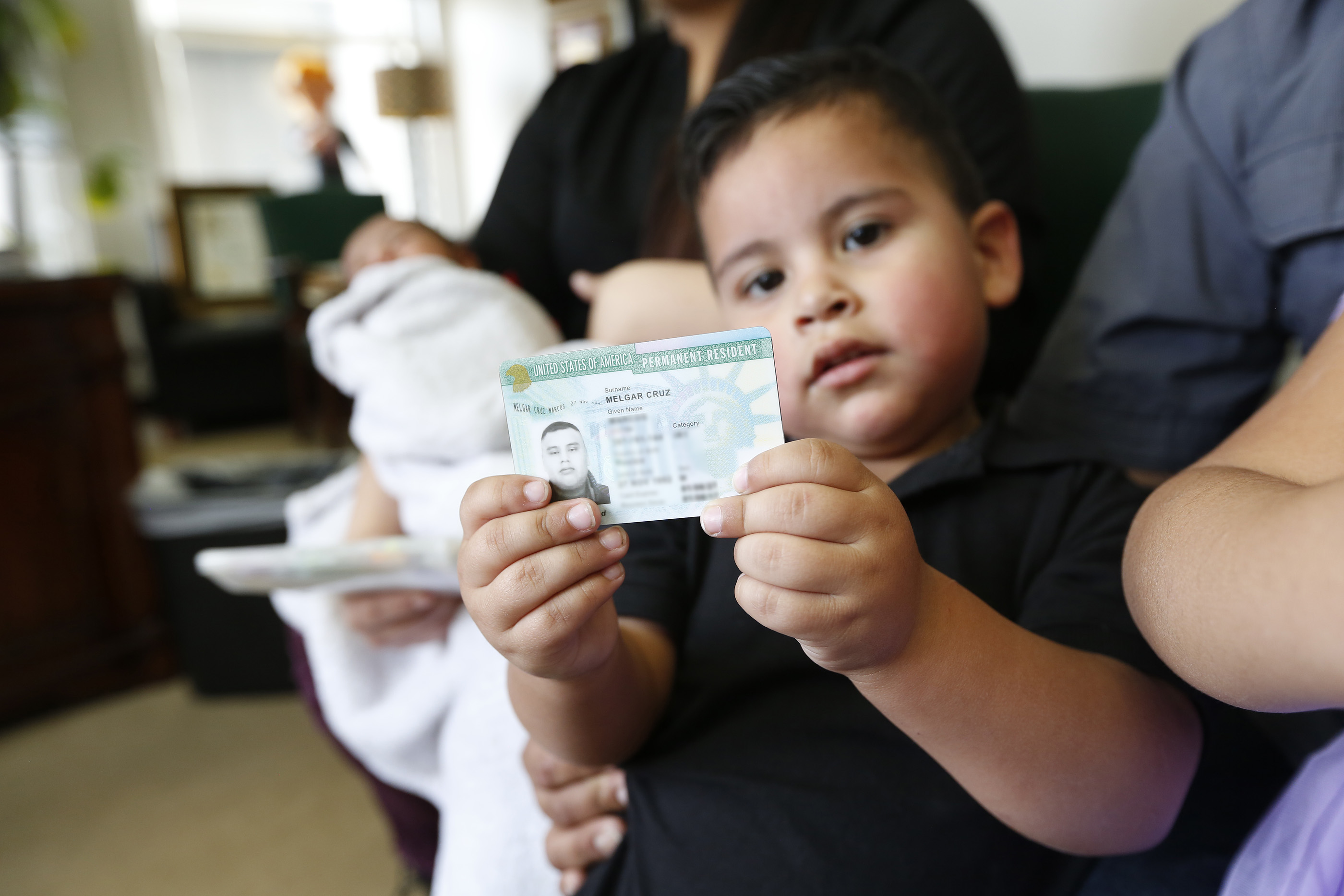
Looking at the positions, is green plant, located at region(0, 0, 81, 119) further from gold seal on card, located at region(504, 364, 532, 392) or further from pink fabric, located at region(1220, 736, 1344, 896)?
pink fabric, located at region(1220, 736, 1344, 896)

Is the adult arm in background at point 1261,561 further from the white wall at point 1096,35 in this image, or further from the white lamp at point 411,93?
the white lamp at point 411,93

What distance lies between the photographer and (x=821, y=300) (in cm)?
61

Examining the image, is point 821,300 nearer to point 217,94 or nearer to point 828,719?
point 828,719

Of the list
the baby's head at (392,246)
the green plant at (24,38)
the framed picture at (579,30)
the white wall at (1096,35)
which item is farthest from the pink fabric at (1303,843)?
the framed picture at (579,30)

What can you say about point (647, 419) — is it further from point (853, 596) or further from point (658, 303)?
point (658, 303)

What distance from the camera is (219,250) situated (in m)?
4.34

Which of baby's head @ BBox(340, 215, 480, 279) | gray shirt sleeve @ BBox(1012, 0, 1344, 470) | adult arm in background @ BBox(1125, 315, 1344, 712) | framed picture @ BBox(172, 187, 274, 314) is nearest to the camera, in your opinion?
adult arm in background @ BBox(1125, 315, 1344, 712)

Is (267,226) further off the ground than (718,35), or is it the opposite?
(718,35)

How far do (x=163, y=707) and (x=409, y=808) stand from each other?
1.18 meters

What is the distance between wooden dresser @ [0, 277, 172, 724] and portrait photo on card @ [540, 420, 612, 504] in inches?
68.8

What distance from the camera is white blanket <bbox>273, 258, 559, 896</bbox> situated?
747 mm

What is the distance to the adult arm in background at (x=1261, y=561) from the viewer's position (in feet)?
1.09

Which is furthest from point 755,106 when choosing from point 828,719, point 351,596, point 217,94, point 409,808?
point 217,94

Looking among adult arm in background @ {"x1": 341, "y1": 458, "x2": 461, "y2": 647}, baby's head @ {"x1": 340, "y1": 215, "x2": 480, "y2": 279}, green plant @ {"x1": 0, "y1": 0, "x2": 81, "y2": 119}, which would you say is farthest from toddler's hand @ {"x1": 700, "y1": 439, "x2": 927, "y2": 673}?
green plant @ {"x1": 0, "y1": 0, "x2": 81, "y2": 119}
